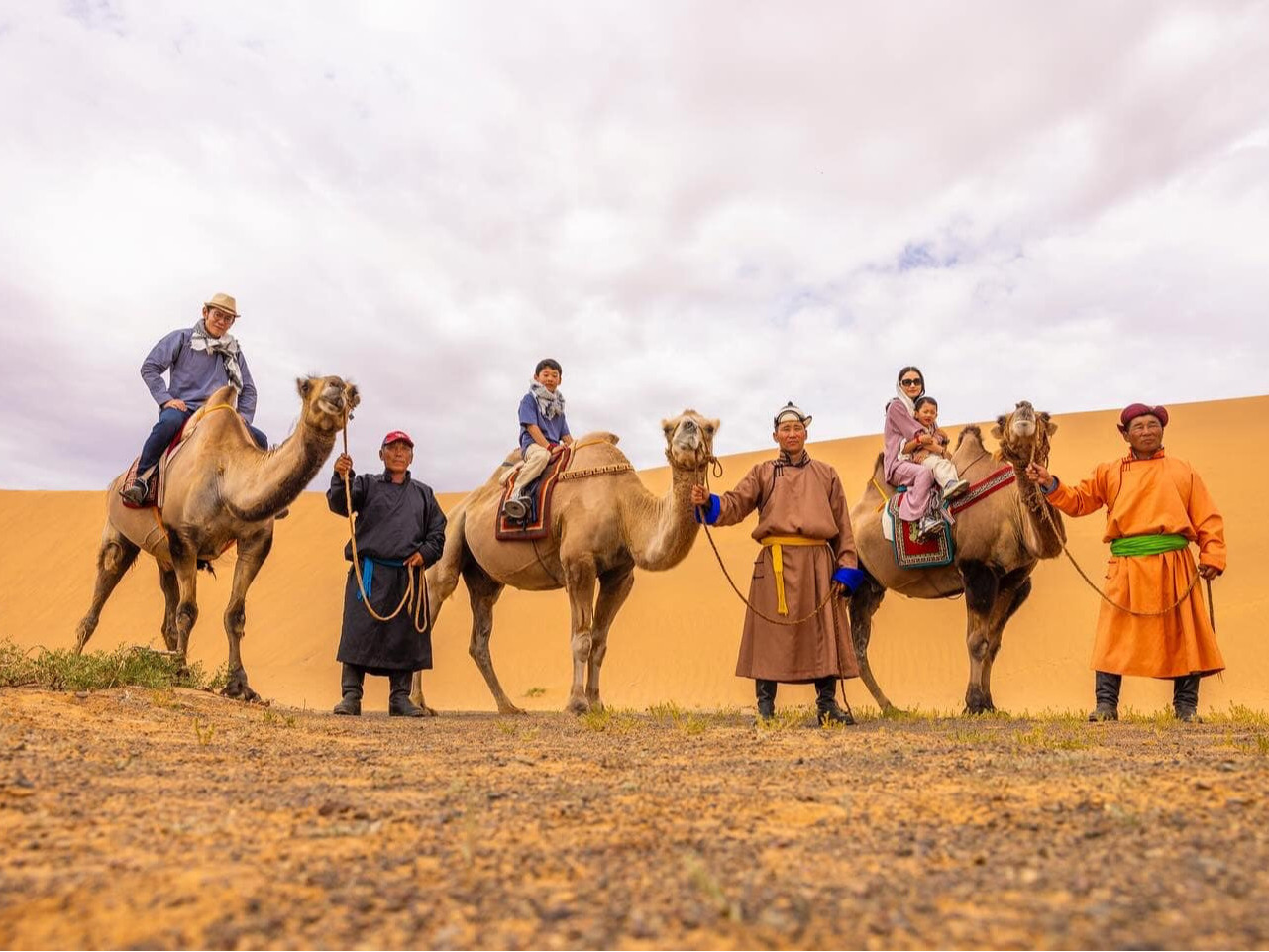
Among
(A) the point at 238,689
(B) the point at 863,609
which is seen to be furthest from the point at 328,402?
(B) the point at 863,609

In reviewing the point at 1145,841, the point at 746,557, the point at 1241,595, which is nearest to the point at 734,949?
the point at 1145,841

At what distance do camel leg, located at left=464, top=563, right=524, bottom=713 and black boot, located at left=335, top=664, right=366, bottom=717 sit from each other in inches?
71.5

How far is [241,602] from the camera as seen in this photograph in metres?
7.31

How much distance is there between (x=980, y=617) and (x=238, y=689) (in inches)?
235

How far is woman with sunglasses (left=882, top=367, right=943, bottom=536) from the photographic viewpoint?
8.19 m

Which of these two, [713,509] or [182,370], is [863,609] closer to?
[713,509]

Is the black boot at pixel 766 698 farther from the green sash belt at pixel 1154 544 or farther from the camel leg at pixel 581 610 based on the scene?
the green sash belt at pixel 1154 544

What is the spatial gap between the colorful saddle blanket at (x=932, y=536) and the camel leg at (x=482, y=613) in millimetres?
4029

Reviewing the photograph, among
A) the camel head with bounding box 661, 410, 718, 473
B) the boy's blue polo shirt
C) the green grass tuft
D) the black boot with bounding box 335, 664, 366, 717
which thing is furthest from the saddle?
the camel head with bounding box 661, 410, 718, 473

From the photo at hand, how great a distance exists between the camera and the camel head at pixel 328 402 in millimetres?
6523

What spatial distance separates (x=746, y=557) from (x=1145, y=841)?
21.6 meters

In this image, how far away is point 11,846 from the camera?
2027 millimetres

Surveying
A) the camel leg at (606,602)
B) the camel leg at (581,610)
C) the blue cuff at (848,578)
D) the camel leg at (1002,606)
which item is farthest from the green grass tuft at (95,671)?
the camel leg at (1002,606)

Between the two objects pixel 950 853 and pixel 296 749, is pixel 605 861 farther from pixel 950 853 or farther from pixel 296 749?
pixel 296 749
